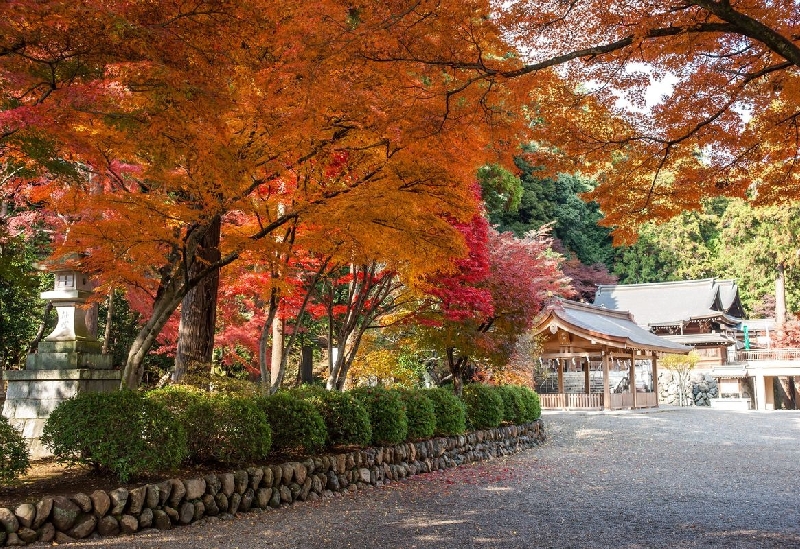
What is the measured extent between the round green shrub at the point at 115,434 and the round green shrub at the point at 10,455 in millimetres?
365

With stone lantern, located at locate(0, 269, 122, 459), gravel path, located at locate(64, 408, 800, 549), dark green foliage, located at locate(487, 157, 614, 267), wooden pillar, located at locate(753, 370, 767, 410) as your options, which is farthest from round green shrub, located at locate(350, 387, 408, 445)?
wooden pillar, located at locate(753, 370, 767, 410)

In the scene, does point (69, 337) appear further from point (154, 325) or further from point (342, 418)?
point (342, 418)

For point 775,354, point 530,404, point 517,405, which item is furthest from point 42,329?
point 775,354

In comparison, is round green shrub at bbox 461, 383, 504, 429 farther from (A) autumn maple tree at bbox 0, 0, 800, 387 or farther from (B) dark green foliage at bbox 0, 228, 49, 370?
(B) dark green foliage at bbox 0, 228, 49, 370

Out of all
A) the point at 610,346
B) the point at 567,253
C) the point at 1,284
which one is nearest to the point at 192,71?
the point at 1,284

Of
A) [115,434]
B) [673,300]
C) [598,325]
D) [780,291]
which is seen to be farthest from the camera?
[673,300]

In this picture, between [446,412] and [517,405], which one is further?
[517,405]

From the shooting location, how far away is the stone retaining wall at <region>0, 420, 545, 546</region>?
464 cm

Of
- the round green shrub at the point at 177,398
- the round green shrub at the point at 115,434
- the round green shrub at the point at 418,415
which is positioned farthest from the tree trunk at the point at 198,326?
the round green shrub at the point at 418,415

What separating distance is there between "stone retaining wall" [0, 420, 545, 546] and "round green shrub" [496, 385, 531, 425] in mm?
3709

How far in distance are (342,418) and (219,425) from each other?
1.82 m

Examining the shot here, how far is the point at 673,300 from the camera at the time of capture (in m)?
31.2

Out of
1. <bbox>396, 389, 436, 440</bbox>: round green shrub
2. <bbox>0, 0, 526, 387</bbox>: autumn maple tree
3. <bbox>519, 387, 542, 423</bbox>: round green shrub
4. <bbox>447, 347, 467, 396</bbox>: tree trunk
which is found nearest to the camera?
<bbox>0, 0, 526, 387</bbox>: autumn maple tree

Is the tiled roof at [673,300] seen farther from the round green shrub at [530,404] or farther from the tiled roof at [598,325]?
the round green shrub at [530,404]
